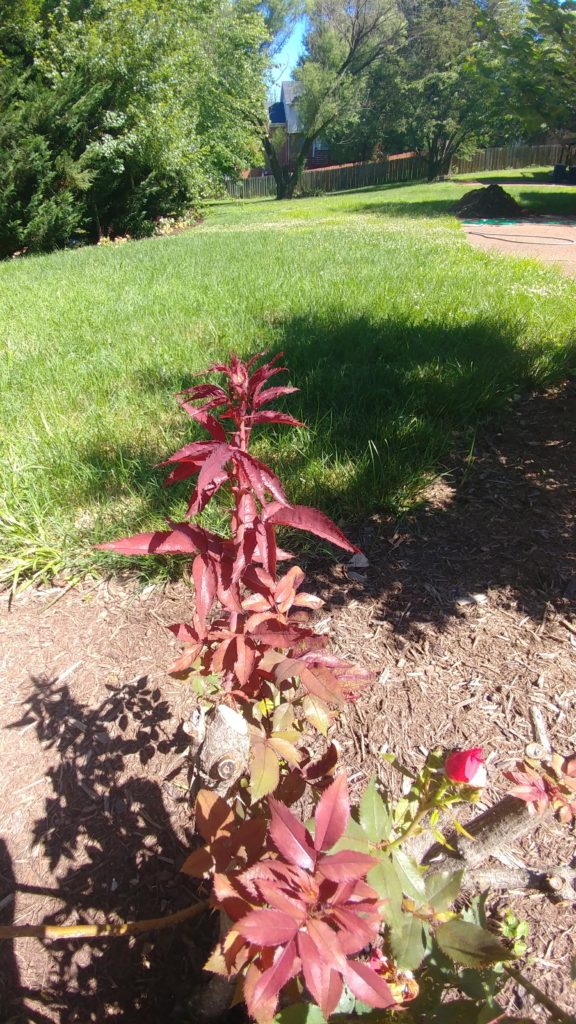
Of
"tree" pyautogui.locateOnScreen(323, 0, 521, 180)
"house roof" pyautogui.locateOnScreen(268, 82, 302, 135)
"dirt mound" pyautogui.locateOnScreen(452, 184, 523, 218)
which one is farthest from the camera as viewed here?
"house roof" pyautogui.locateOnScreen(268, 82, 302, 135)

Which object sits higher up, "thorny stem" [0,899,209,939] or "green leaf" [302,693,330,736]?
"green leaf" [302,693,330,736]

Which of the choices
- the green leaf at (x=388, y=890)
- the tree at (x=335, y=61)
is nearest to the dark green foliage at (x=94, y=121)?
the green leaf at (x=388, y=890)

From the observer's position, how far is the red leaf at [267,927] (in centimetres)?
66

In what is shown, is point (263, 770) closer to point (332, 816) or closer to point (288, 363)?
point (332, 816)

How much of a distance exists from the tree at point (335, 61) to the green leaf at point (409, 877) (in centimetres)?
3587

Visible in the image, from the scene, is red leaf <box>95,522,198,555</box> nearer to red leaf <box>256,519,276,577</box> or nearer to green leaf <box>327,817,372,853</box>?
red leaf <box>256,519,276,577</box>

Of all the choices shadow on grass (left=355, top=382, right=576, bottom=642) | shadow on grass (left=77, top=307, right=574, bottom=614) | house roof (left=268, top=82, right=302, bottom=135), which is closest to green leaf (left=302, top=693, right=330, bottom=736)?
shadow on grass (left=355, top=382, right=576, bottom=642)

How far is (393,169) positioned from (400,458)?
40.8 meters

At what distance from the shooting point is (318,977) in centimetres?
67

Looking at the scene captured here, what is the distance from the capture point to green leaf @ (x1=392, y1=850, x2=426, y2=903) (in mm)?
953

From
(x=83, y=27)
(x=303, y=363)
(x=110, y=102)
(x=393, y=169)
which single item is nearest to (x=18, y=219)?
(x=110, y=102)

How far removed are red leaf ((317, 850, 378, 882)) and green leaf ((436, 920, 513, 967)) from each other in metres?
0.30

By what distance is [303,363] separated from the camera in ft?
13.5

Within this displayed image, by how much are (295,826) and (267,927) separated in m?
0.13
